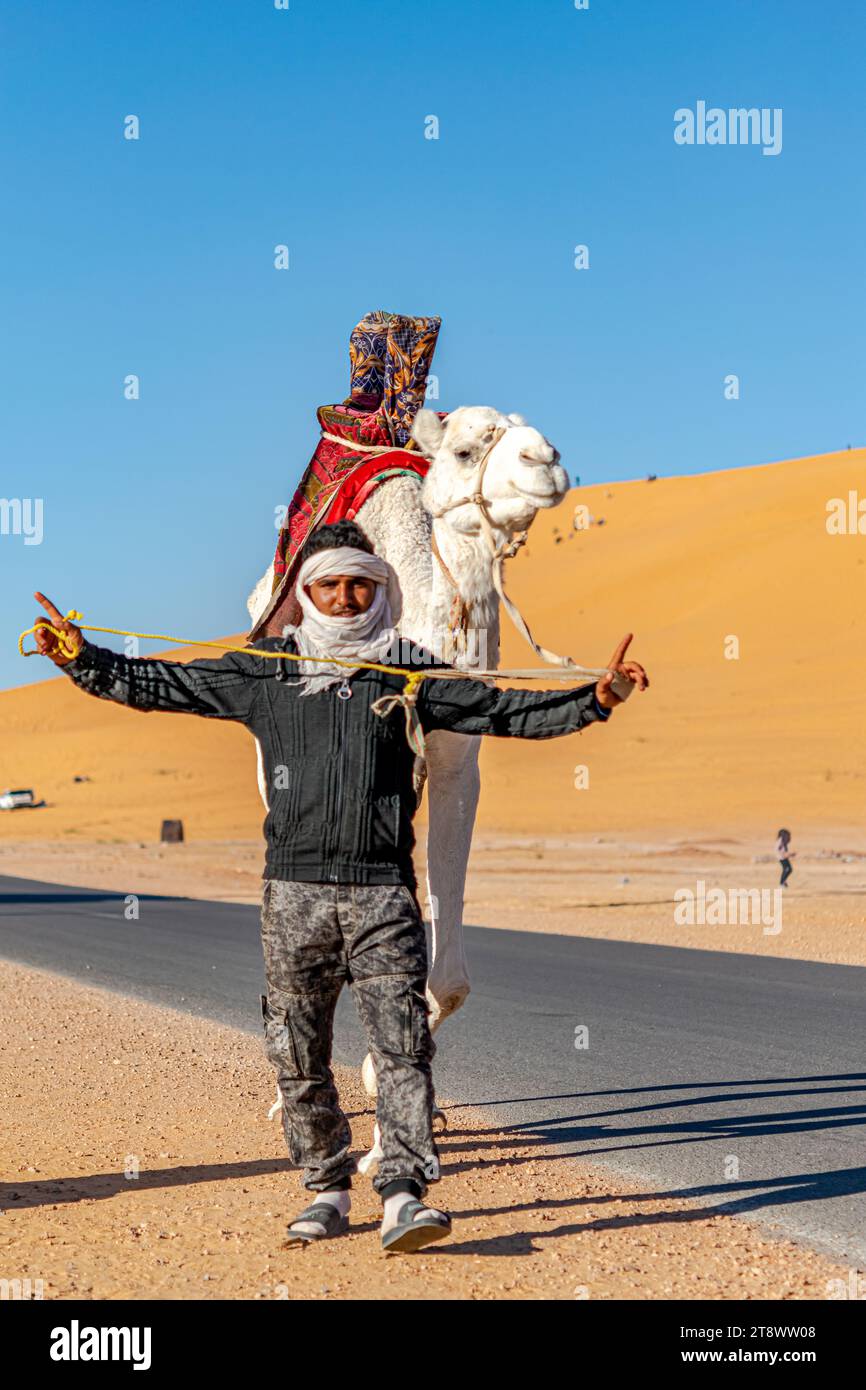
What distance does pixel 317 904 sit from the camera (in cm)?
548

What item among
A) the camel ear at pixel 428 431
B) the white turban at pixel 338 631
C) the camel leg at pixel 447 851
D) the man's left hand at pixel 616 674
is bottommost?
the camel leg at pixel 447 851

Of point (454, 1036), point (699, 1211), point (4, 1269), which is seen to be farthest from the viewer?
point (454, 1036)

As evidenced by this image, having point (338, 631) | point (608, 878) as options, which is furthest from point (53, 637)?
point (608, 878)

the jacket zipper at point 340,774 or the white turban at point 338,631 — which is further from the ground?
the white turban at point 338,631

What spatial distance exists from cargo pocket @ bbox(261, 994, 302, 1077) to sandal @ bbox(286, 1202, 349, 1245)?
0.45 metres

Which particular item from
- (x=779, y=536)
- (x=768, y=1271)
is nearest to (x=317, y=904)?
(x=768, y=1271)

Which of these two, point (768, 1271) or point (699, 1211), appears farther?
point (699, 1211)

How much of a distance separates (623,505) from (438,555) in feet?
305

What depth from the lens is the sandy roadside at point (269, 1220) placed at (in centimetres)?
517

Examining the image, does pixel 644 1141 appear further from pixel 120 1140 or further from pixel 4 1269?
pixel 4 1269

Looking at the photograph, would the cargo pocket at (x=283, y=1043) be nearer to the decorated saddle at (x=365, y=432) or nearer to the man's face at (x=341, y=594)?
the man's face at (x=341, y=594)

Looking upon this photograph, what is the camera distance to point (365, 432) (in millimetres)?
8133

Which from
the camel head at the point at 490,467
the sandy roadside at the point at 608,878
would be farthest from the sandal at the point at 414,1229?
the sandy roadside at the point at 608,878

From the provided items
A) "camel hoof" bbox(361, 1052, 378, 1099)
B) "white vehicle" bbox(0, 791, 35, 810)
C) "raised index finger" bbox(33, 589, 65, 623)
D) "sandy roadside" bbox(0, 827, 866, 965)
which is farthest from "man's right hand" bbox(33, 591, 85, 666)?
"white vehicle" bbox(0, 791, 35, 810)
